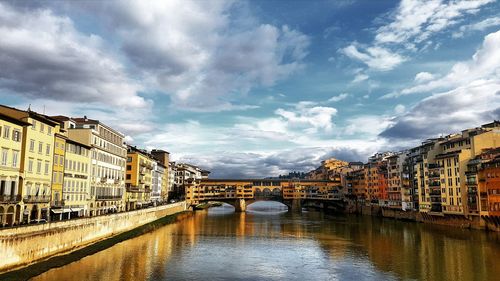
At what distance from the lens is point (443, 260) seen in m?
52.7

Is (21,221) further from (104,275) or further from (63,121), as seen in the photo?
(63,121)

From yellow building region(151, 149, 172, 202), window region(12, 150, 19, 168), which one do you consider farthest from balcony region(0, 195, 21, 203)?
yellow building region(151, 149, 172, 202)

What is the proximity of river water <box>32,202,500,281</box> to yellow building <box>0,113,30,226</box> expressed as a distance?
978 centimetres

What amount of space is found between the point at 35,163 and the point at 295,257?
37.1 m

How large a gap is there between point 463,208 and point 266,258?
52.4m

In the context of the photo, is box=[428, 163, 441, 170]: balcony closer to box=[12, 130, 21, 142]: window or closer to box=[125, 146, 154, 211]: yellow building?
box=[125, 146, 154, 211]: yellow building

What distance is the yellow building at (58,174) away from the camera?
187ft

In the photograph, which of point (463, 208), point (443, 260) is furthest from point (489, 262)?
point (463, 208)

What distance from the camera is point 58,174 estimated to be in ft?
192

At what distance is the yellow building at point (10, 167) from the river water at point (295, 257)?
385 inches

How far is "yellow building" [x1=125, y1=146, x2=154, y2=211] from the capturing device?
101 m

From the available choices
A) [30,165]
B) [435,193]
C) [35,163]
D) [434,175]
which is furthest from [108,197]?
[434,175]

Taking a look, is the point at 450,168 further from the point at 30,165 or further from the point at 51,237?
the point at 30,165

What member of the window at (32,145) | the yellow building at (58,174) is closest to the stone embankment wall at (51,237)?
the yellow building at (58,174)
